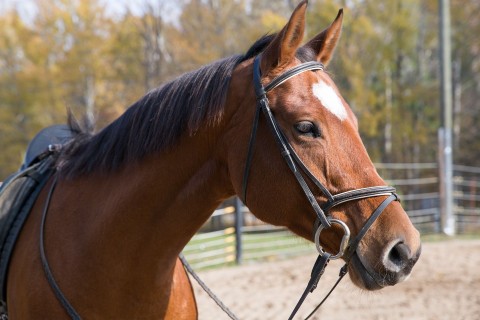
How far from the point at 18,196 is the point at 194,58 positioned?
18.4 m

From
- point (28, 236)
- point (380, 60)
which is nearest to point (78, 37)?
point (380, 60)

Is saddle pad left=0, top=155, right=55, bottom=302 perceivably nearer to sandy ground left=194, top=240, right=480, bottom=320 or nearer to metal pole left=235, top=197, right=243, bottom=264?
sandy ground left=194, top=240, right=480, bottom=320

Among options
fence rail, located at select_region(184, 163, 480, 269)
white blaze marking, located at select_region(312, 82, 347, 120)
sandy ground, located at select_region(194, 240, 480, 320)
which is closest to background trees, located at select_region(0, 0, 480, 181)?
fence rail, located at select_region(184, 163, 480, 269)

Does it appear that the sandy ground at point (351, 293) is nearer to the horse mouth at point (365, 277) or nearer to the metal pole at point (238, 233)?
the metal pole at point (238, 233)

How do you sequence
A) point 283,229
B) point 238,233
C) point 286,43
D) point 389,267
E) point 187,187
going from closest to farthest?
point 389,267 → point 286,43 → point 187,187 → point 238,233 → point 283,229

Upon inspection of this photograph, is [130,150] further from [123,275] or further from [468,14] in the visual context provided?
[468,14]

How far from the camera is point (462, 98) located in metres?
26.3

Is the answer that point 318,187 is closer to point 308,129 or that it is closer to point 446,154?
point 308,129

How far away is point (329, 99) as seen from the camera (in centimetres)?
219

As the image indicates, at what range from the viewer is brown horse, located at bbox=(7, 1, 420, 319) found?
210 cm

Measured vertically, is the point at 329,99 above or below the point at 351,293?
above

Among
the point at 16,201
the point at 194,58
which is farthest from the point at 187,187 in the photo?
the point at 194,58

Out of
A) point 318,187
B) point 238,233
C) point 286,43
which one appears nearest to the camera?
point 318,187

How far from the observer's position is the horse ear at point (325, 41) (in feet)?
8.06
